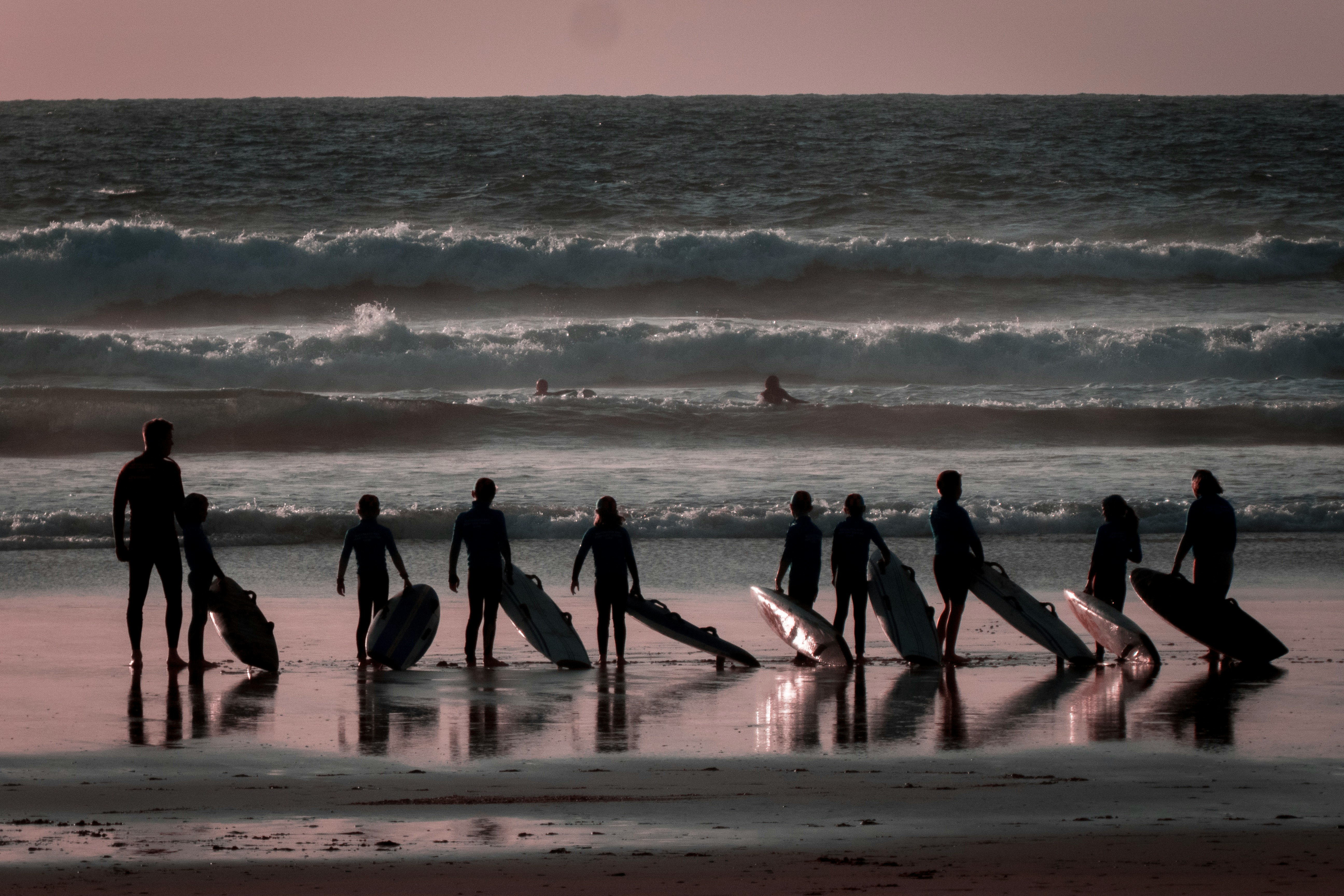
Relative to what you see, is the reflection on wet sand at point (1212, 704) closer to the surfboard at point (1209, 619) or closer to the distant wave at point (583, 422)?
the surfboard at point (1209, 619)

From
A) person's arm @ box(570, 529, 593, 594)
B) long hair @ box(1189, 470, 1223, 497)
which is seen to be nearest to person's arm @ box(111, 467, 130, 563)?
person's arm @ box(570, 529, 593, 594)

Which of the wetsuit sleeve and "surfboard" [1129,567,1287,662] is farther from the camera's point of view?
the wetsuit sleeve

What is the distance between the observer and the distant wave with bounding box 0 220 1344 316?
31.2m

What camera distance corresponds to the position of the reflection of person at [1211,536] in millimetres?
8859

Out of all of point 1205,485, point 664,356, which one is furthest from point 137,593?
point 664,356

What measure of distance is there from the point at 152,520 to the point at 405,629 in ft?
5.63

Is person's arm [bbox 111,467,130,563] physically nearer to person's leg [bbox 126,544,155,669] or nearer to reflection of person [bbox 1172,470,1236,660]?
person's leg [bbox 126,544,155,669]

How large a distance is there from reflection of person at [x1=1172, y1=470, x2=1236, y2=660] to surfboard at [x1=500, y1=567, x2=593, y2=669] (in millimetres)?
4042

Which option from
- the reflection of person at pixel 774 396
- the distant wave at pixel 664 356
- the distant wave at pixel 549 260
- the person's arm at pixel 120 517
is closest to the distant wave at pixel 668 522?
the person's arm at pixel 120 517

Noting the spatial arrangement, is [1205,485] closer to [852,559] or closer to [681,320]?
[852,559]

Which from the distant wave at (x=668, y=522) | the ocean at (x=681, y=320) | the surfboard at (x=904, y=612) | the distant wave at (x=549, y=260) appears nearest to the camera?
the surfboard at (x=904, y=612)

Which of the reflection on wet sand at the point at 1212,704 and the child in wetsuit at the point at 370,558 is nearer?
the reflection on wet sand at the point at 1212,704

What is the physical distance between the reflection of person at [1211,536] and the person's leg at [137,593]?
6645 mm

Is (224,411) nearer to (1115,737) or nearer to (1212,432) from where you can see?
(1212,432)
